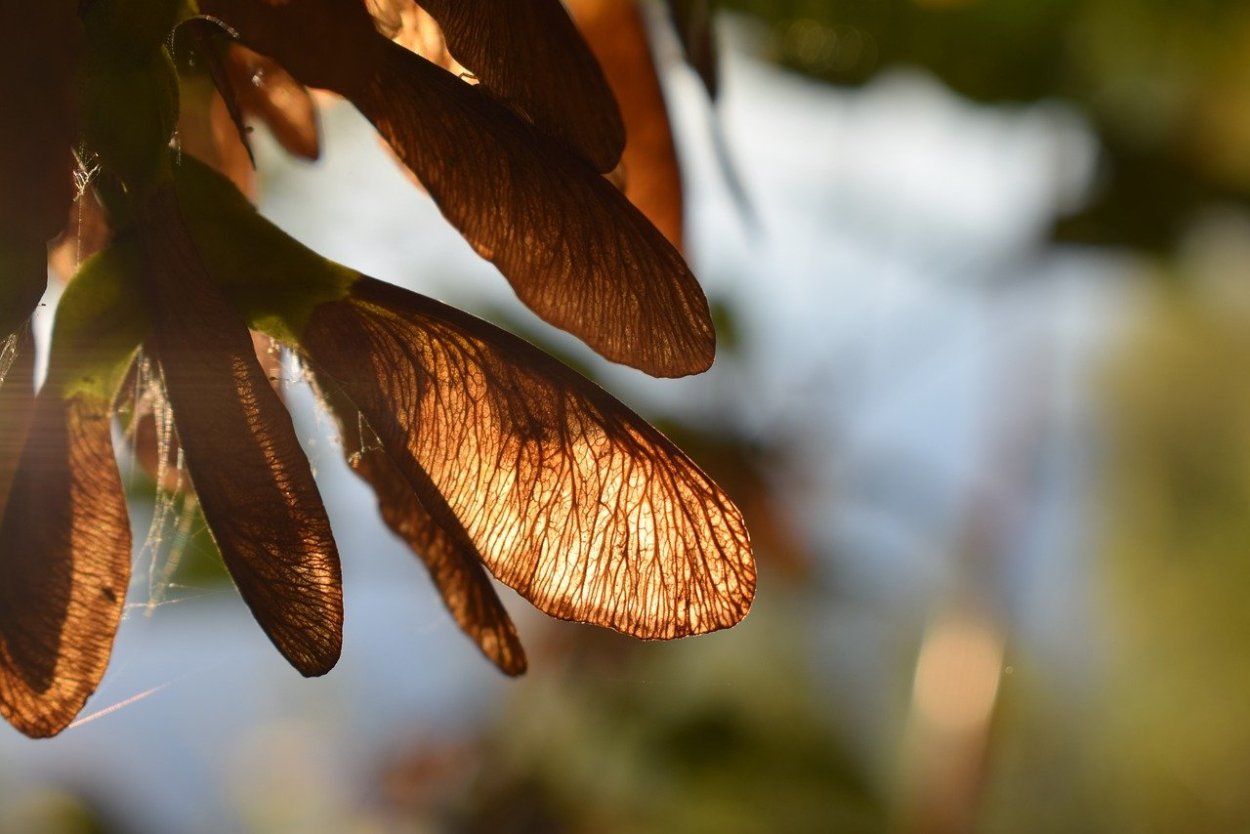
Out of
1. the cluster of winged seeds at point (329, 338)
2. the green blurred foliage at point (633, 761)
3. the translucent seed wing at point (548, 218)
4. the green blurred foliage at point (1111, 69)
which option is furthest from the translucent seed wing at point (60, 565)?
the green blurred foliage at point (633, 761)

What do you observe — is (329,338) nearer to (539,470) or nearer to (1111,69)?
(539,470)

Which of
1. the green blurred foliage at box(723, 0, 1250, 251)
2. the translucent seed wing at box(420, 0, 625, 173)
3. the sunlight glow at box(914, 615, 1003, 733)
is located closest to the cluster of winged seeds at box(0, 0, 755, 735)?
the translucent seed wing at box(420, 0, 625, 173)

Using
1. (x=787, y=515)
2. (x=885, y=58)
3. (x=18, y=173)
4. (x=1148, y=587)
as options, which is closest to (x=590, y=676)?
(x=787, y=515)

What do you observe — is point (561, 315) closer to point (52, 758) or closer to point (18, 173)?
point (18, 173)

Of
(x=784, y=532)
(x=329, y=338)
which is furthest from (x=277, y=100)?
(x=784, y=532)

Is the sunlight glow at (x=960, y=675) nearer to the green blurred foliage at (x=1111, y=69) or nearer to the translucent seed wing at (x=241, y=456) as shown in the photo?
the green blurred foliage at (x=1111, y=69)

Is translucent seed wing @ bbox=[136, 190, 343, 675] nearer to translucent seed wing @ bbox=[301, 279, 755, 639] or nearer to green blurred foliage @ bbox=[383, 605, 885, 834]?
translucent seed wing @ bbox=[301, 279, 755, 639]
